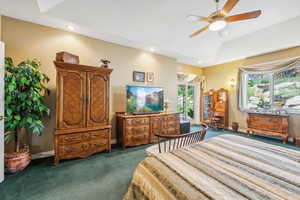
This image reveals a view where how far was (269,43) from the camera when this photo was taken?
3510 mm

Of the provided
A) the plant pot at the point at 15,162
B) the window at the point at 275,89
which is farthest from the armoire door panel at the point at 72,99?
the window at the point at 275,89

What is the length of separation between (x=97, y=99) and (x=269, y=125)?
4.73 meters

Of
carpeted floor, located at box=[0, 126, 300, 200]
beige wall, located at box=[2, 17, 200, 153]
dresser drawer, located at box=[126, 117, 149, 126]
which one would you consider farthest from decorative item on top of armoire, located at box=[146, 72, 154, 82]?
carpeted floor, located at box=[0, 126, 300, 200]

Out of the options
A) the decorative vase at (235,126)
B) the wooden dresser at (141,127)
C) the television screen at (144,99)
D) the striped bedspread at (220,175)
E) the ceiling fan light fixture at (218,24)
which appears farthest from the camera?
the decorative vase at (235,126)

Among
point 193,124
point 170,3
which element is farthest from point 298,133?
point 170,3

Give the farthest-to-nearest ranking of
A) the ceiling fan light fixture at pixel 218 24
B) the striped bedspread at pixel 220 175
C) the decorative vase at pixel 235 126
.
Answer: the decorative vase at pixel 235 126 < the ceiling fan light fixture at pixel 218 24 < the striped bedspread at pixel 220 175

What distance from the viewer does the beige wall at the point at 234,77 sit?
3.59 m

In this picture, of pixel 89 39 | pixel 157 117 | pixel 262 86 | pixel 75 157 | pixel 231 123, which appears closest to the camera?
pixel 75 157

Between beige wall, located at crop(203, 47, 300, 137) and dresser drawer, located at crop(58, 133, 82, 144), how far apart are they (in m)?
5.15

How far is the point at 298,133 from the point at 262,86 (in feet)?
5.33

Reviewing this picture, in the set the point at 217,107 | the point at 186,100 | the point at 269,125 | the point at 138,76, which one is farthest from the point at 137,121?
the point at 269,125

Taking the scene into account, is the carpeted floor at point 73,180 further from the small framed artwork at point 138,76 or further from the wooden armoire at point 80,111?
the small framed artwork at point 138,76

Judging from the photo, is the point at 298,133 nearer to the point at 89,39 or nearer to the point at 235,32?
the point at 235,32

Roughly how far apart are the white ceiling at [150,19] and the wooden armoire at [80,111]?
0.96 metres
